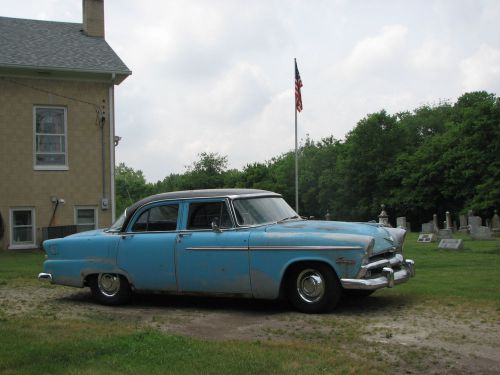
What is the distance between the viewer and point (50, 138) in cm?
2105

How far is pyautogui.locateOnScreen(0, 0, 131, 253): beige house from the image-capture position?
2039cm

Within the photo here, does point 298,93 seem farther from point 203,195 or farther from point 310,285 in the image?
point 310,285

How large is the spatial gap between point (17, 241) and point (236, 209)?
48.7 feet

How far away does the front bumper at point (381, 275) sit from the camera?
Result: 6996 millimetres

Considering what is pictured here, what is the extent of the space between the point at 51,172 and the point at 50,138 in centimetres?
120

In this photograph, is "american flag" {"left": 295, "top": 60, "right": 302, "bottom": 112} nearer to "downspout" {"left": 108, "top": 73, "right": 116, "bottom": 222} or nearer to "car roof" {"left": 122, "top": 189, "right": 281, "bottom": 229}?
"downspout" {"left": 108, "top": 73, "right": 116, "bottom": 222}

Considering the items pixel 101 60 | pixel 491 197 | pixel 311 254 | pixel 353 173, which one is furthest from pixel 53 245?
pixel 353 173

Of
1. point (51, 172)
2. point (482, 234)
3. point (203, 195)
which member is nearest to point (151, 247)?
point (203, 195)

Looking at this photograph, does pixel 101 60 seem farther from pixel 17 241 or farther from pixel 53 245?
pixel 53 245

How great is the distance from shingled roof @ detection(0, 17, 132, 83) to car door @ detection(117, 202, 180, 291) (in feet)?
44.9

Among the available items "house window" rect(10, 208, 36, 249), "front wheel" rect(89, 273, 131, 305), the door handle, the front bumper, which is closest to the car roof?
the door handle

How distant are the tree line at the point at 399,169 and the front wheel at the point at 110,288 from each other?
4376 centimetres

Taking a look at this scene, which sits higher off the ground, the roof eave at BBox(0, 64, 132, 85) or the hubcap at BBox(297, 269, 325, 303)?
the roof eave at BBox(0, 64, 132, 85)

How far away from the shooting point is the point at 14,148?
20.5 m
